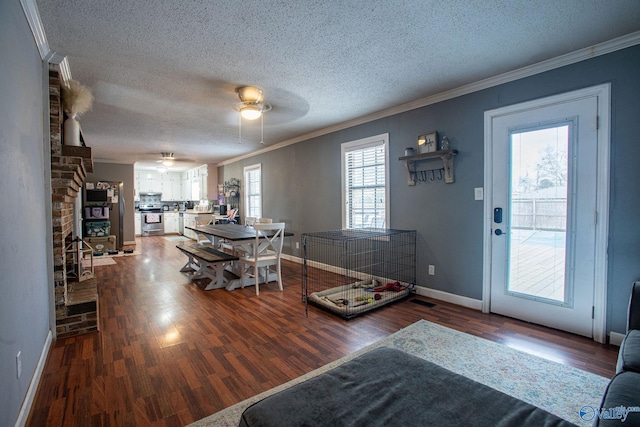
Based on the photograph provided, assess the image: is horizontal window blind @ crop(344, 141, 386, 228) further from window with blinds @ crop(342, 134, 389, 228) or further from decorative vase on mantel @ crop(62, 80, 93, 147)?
decorative vase on mantel @ crop(62, 80, 93, 147)

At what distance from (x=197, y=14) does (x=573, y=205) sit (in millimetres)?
3295

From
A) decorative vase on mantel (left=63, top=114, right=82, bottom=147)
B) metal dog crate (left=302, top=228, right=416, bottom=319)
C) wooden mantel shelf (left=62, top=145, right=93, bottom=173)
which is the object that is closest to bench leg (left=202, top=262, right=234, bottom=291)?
metal dog crate (left=302, top=228, right=416, bottom=319)

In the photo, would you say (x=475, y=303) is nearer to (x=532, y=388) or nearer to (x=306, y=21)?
(x=532, y=388)

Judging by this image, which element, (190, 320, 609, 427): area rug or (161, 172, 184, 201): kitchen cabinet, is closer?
(190, 320, 609, 427): area rug

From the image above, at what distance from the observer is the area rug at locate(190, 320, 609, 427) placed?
171cm

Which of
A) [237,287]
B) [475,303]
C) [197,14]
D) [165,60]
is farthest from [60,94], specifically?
[475,303]

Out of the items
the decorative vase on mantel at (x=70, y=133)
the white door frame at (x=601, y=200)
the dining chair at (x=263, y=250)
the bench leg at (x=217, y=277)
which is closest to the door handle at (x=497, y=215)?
the white door frame at (x=601, y=200)

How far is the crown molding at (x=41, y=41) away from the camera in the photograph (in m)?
1.86

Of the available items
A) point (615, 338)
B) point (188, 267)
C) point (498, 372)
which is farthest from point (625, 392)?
point (188, 267)

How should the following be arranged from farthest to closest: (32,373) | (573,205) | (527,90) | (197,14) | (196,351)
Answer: (527,90)
(573,205)
(196,351)
(197,14)
(32,373)

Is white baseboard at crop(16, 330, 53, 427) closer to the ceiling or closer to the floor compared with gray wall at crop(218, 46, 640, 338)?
closer to the floor

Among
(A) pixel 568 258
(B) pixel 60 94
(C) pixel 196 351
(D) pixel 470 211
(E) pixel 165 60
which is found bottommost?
(C) pixel 196 351

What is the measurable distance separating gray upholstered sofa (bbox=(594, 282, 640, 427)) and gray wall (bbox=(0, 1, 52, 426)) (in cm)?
227

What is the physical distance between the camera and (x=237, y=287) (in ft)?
13.8
